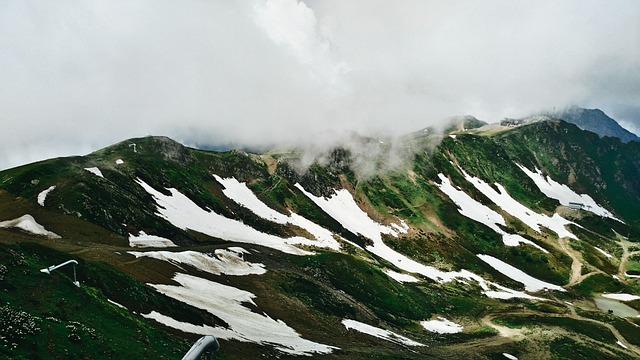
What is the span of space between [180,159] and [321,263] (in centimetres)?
8821

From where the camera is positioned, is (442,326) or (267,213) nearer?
(442,326)

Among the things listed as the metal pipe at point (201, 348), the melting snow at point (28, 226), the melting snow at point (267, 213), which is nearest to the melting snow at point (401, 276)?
the melting snow at point (267, 213)

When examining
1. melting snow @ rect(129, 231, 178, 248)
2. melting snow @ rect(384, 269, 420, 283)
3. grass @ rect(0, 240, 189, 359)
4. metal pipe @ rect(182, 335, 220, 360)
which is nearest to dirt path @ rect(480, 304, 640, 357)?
melting snow @ rect(384, 269, 420, 283)

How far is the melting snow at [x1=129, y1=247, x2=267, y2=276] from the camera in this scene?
79250 millimetres

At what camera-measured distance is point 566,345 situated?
99312mm

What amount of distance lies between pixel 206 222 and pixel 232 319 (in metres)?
77.6

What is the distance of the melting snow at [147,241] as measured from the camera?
9138cm

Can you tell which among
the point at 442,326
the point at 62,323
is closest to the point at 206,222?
the point at 442,326

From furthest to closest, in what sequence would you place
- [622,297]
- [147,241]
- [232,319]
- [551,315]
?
[622,297] < [551,315] < [147,241] < [232,319]

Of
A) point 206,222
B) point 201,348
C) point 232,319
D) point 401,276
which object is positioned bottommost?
Result: point 201,348

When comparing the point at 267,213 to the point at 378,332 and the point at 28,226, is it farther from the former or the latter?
the point at 28,226

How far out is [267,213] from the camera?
173 metres

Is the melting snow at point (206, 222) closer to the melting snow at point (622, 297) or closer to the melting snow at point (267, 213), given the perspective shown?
the melting snow at point (267, 213)

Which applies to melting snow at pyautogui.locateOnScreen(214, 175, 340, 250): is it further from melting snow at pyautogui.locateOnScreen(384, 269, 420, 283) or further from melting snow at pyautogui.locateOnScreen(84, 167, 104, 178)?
melting snow at pyautogui.locateOnScreen(84, 167, 104, 178)
